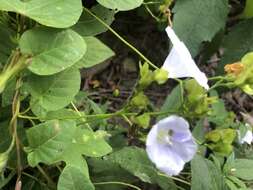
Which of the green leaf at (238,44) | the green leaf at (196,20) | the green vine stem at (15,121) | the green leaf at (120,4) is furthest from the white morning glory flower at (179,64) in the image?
the green leaf at (238,44)

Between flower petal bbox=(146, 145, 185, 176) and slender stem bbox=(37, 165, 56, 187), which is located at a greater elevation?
flower petal bbox=(146, 145, 185, 176)

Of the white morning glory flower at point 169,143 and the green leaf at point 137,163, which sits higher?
the white morning glory flower at point 169,143

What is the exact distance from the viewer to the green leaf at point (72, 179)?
3.53ft

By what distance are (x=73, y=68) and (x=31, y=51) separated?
10cm

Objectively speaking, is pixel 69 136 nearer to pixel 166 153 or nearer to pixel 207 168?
pixel 166 153

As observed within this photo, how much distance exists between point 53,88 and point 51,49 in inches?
3.0

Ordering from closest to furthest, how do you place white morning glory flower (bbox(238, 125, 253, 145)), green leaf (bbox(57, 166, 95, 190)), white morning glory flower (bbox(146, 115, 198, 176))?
white morning glory flower (bbox(146, 115, 198, 176))
green leaf (bbox(57, 166, 95, 190))
white morning glory flower (bbox(238, 125, 253, 145))

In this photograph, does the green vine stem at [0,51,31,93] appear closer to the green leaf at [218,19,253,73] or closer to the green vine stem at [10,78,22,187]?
the green vine stem at [10,78,22,187]

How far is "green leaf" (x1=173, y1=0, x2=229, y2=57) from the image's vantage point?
5.11 feet

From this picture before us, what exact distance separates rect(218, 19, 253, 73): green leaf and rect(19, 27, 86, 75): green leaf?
677mm

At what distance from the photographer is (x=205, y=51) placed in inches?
75.6

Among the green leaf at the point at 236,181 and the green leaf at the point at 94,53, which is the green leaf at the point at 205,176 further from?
the green leaf at the point at 94,53

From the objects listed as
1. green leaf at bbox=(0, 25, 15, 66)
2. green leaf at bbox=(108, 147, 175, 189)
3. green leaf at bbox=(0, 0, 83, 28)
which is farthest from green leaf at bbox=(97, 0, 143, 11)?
green leaf at bbox=(108, 147, 175, 189)

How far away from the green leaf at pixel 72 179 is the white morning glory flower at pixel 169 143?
6.6 inches
